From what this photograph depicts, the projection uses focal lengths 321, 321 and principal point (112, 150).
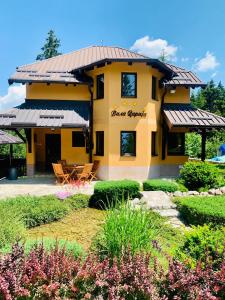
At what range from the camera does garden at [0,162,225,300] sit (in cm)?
392

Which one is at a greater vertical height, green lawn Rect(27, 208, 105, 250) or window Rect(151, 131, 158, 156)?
window Rect(151, 131, 158, 156)

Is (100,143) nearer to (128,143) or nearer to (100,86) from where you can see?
(128,143)

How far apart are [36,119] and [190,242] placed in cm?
1398

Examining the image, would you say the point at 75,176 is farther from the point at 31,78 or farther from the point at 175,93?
the point at 175,93

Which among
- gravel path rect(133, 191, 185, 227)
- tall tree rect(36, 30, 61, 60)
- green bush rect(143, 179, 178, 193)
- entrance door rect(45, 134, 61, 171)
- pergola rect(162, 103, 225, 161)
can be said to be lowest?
gravel path rect(133, 191, 185, 227)

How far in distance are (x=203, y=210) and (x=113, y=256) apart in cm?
445

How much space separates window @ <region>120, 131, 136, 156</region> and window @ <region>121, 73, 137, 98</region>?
2.18 m

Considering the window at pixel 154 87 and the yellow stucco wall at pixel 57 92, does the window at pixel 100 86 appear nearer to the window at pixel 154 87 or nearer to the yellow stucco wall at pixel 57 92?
the yellow stucco wall at pixel 57 92

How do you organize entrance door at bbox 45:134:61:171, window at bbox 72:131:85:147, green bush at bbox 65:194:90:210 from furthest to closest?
entrance door at bbox 45:134:61:171, window at bbox 72:131:85:147, green bush at bbox 65:194:90:210

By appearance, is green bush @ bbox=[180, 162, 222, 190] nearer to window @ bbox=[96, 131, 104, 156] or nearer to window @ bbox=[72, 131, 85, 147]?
window @ bbox=[96, 131, 104, 156]

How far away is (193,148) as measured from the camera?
31.1 m

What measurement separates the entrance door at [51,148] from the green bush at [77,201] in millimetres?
10808

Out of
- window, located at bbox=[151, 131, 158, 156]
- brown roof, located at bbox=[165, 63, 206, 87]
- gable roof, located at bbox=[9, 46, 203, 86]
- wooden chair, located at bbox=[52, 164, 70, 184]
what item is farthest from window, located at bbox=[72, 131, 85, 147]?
brown roof, located at bbox=[165, 63, 206, 87]

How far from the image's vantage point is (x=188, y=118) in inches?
746
